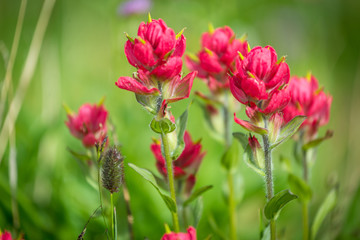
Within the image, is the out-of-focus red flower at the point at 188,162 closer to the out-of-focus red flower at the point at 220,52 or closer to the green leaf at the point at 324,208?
the out-of-focus red flower at the point at 220,52

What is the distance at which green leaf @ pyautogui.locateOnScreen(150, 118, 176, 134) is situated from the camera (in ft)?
2.12

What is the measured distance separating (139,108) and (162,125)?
0.90m

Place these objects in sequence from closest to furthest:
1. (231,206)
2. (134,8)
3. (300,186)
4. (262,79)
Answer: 1. (262,79)
2. (300,186)
3. (231,206)
4. (134,8)

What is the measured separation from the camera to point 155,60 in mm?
639

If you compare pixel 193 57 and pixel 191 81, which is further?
pixel 193 57

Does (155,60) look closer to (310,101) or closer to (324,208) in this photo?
→ (310,101)

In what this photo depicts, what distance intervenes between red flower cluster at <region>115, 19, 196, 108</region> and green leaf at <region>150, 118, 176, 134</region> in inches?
1.3

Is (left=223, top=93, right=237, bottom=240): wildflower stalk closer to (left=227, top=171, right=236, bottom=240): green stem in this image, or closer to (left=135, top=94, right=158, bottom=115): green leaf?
(left=227, top=171, right=236, bottom=240): green stem

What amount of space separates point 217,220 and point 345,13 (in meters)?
1.30

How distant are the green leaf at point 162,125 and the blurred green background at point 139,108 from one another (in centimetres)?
35

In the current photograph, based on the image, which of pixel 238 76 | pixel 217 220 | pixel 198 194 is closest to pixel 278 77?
pixel 238 76

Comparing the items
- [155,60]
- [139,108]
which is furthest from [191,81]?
[139,108]

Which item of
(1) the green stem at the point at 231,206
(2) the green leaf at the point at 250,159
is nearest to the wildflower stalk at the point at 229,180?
(1) the green stem at the point at 231,206

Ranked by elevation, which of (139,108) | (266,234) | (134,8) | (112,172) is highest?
(134,8)
